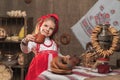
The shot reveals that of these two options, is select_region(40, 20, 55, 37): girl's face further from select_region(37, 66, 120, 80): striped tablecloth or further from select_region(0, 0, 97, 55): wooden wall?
select_region(0, 0, 97, 55): wooden wall

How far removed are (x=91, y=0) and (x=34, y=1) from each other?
0.79 meters

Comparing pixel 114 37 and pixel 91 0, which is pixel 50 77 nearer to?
pixel 114 37

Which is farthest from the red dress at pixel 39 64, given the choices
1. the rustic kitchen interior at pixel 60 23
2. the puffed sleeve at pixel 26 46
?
the rustic kitchen interior at pixel 60 23

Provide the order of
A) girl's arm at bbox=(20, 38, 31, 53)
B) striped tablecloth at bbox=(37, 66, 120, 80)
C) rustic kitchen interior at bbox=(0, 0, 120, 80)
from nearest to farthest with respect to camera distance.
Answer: striped tablecloth at bbox=(37, 66, 120, 80), girl's arm at bbox=(20, 38, 31, 53), rustic kitchen interior at bbox=(0, 0, 120, 80)

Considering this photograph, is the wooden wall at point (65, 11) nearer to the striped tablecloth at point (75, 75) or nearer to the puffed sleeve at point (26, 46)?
the puffed sleeve at point (26, 46)

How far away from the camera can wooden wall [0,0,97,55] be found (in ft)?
13.0

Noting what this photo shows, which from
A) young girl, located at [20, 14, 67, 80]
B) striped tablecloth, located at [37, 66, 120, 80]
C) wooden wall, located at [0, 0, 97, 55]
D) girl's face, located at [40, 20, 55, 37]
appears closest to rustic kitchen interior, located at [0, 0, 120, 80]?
wooden wall, located at [0, 0, 97, 55]

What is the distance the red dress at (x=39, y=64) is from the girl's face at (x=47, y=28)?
0.20 m

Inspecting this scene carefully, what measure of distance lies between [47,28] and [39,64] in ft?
1.20

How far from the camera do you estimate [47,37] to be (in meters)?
3.01

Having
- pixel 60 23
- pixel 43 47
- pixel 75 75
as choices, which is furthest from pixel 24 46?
pixel 60 23

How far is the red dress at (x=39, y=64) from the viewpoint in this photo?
9.57 feet

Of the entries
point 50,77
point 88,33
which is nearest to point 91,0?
point 88,33

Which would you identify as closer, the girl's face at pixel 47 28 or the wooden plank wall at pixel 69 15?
the girl's face at pixel 47 28
